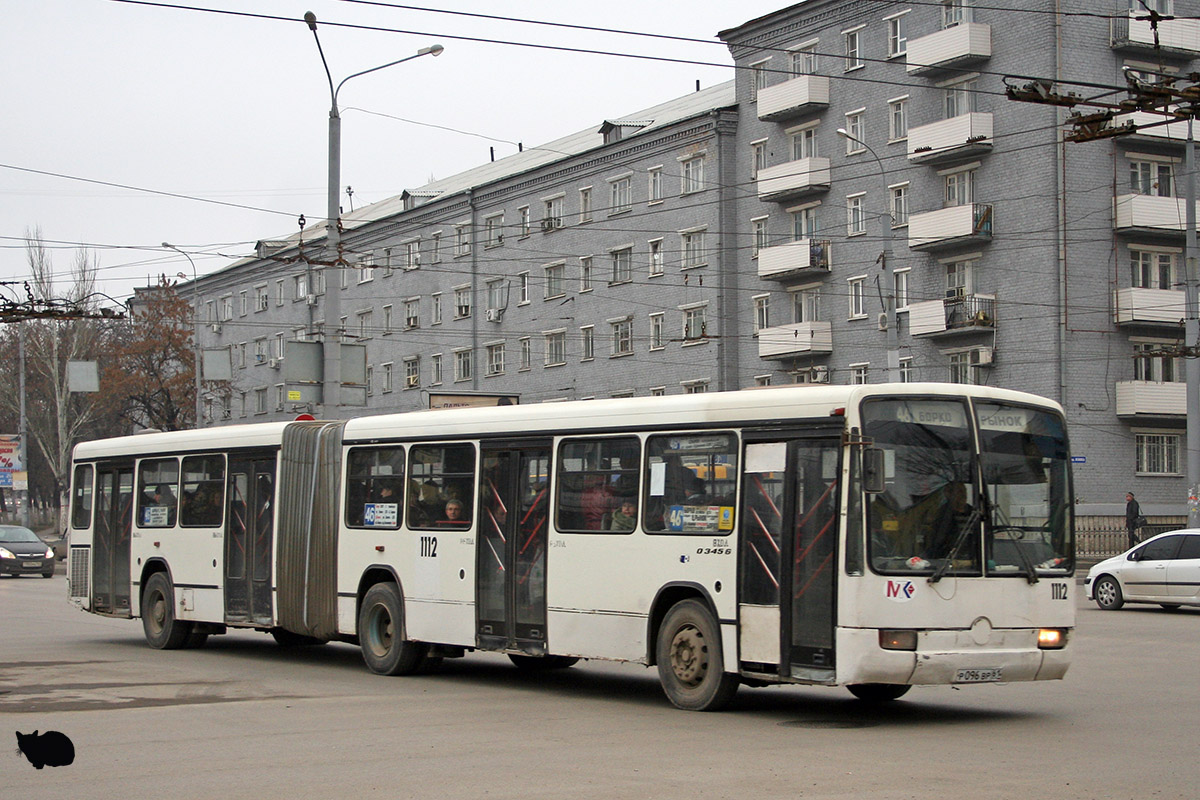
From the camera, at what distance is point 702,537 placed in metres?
12.9

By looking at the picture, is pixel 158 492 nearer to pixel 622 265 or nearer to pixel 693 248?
pixel 693 248

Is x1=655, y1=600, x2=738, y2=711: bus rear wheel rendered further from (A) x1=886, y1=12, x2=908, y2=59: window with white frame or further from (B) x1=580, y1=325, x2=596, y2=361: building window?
(B) x1=580, y1=325, x2=596, y2=361: building window

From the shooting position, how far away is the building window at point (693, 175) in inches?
2213

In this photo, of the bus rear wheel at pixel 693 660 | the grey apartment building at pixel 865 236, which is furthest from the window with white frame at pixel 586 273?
the bus rear wheel at pixel 693 660

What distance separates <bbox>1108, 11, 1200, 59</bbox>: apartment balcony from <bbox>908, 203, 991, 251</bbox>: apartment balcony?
5695 mm

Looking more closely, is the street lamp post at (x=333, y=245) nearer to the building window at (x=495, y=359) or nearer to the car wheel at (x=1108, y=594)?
the car wheel at (x=1108, y=594)

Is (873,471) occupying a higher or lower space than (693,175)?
lower

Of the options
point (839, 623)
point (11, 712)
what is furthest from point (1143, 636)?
point (11, 712)

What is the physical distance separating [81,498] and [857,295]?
32.5 metres

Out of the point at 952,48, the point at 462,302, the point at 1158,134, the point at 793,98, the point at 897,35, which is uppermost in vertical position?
the point at 897,35

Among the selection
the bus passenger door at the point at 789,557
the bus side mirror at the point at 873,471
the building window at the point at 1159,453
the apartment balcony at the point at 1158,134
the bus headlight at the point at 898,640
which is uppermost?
the apartment balcony at the point at 1158,134

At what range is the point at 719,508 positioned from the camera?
12844 millimetres

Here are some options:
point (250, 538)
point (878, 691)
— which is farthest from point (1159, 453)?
point (878, 691)

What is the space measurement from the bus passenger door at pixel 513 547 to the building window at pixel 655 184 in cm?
4370
